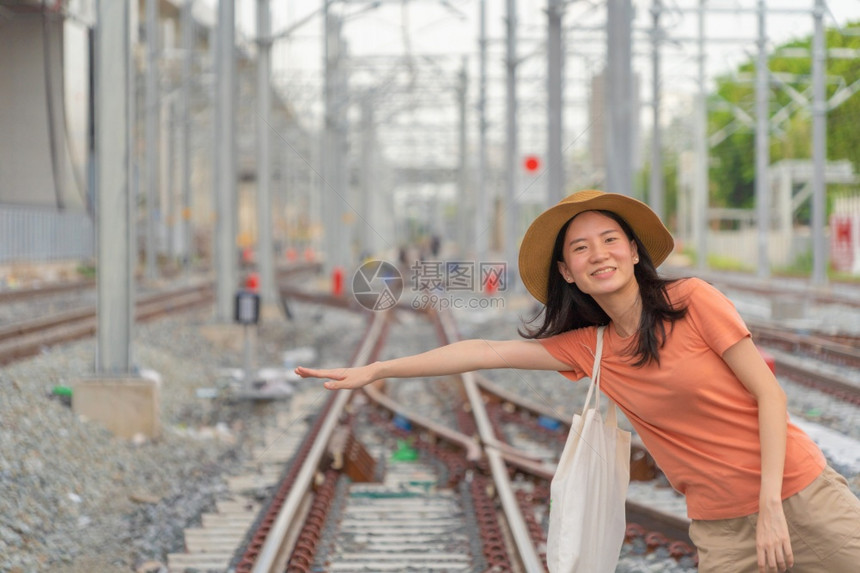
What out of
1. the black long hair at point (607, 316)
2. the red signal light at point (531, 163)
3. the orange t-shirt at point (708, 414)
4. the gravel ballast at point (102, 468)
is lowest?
the gravel ballast at point (102, 468)

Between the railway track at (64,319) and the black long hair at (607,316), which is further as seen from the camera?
the railway track at (64,319)

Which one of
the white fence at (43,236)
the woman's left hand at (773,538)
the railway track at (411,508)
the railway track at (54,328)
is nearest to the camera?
the woman's left hand at (773,538)

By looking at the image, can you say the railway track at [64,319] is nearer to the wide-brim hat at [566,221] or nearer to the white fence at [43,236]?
the white fence at [43,236]

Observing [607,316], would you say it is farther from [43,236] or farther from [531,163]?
[43,236]

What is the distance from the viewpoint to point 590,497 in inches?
109

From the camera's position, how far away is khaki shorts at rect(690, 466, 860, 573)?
101 inches

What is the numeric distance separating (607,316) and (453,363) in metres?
0.46

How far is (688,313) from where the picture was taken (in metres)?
2.71

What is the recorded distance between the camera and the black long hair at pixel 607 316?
2721 mm

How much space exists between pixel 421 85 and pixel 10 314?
19.2 metres

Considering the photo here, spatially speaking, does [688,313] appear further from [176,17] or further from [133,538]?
[176,17]

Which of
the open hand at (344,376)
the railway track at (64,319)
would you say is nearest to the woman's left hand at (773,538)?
the open hand at (344,376)

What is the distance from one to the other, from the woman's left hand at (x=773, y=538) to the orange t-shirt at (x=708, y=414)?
0.38 feet

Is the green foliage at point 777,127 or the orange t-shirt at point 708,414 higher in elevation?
the green foliage at point 777,127
